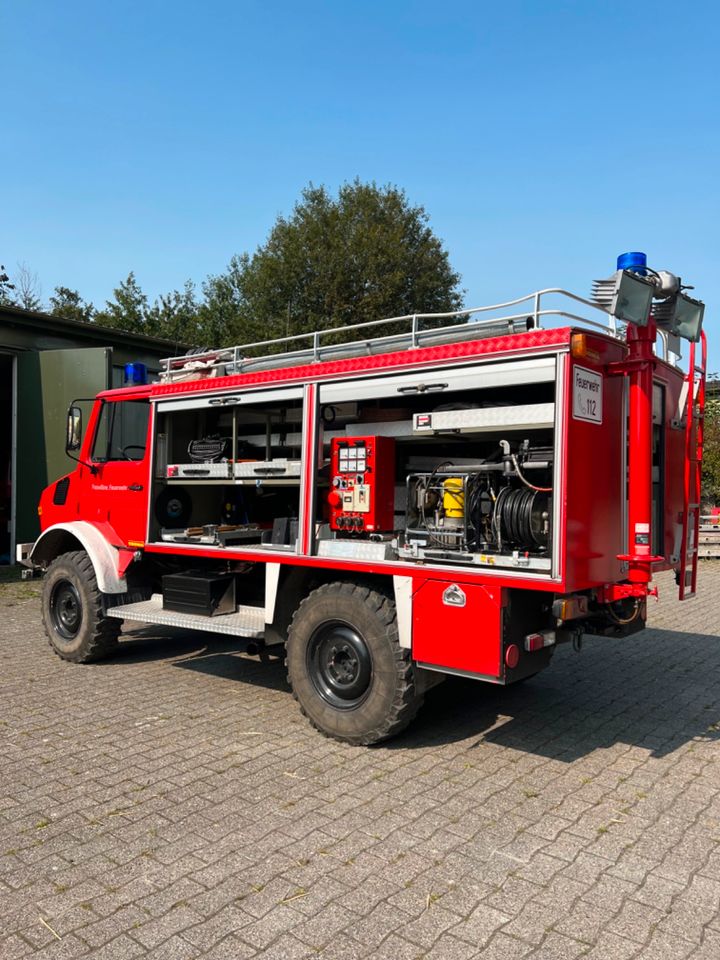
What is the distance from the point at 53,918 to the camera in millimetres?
2965

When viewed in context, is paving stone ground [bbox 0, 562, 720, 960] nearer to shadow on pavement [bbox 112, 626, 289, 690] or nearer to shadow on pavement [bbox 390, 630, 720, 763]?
shadow on pavement [bbox 390, 630, 720, 763]

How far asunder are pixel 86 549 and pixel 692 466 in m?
5.23

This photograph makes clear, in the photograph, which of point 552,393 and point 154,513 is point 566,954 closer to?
point 552,393

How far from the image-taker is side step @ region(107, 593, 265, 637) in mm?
5769

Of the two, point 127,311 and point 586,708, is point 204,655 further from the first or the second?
point 127,311

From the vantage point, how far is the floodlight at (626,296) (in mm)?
4375

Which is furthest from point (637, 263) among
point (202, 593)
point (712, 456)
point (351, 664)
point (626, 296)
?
point (712, 456)

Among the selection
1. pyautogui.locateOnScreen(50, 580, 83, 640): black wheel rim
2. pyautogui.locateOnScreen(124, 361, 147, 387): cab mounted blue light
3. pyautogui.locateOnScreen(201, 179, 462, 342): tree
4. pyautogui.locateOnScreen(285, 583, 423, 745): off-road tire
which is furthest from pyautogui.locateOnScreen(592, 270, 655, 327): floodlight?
pyautogui.locateOnScreen(201, 179, 462, 342): tree

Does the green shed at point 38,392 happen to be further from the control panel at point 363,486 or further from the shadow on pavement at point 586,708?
the shadow on pavement at point 586,708

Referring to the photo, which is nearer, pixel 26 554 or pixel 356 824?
pixel 356 824

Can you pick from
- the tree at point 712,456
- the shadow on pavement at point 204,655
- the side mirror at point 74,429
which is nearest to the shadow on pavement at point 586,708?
the shadow on pavement at point 204,655

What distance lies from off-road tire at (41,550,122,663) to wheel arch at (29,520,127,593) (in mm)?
158

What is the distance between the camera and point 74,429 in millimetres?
7188

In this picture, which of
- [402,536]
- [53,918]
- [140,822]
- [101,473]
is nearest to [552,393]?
[402,536]
